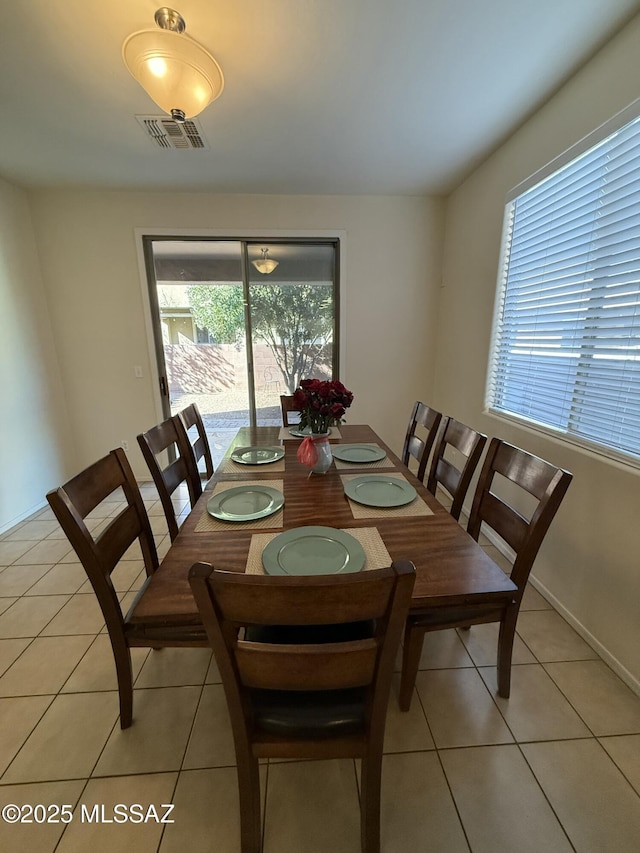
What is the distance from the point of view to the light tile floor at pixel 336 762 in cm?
94

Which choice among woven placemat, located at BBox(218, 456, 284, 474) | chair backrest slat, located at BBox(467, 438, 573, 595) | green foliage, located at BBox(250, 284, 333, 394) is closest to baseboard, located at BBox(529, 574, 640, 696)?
chair backrest slat, located at BBox(467, 438, 573, 595)

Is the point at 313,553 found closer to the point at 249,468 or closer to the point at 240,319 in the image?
the point at 249,468

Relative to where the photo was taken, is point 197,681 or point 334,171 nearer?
point 197,681

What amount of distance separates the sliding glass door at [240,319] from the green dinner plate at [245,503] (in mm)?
2038

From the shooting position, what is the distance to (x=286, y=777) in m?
1.06

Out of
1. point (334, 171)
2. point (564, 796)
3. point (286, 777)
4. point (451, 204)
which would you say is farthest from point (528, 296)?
point (286, 777)

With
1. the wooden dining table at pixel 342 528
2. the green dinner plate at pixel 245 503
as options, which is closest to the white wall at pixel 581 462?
the wooden dining table at pixel 342 528

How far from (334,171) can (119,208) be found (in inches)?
70.4

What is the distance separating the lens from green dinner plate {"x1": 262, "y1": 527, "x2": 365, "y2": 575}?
891 mm

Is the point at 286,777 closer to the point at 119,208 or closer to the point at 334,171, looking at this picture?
the point at 334,171

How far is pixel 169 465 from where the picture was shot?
1.53 metres

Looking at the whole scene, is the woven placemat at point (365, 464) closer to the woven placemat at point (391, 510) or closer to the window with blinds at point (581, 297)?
the woven placemat at point (391, 510)

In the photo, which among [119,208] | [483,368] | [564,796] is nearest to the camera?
[564,796]

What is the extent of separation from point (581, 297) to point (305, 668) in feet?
6.27
